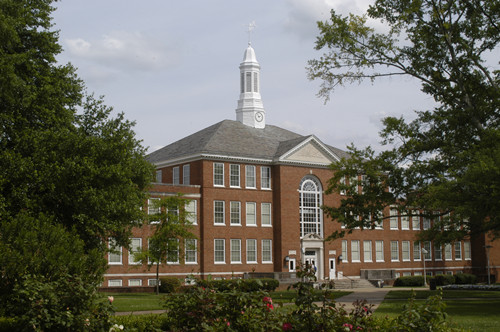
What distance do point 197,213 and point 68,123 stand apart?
23557 mm

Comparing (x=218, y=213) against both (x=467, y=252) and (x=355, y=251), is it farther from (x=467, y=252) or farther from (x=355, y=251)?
(x=467, y=252)

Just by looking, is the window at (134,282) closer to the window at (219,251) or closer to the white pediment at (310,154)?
the window at (219,251)

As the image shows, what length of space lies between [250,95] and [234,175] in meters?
11.0

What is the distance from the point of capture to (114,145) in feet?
93.5

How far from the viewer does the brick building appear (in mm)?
50906

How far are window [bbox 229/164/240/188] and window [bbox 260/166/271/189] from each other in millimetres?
2508

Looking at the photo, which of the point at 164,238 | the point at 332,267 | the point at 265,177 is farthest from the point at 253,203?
the point at 164,238

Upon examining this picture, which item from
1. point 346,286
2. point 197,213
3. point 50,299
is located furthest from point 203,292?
point 346,286

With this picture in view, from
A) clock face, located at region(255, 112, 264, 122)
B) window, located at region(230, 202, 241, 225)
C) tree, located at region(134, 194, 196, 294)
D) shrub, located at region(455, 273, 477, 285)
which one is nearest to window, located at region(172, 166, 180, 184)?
window, located at region(230, 202, 241, 225)

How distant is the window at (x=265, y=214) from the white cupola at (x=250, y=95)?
9.24m

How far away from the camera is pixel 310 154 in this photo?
57.3m

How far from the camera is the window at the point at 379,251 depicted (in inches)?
2446

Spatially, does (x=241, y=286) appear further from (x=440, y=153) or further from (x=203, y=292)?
(x=440, y=153)

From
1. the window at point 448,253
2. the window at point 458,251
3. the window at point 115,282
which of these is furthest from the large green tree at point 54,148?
the window at point 458,251
